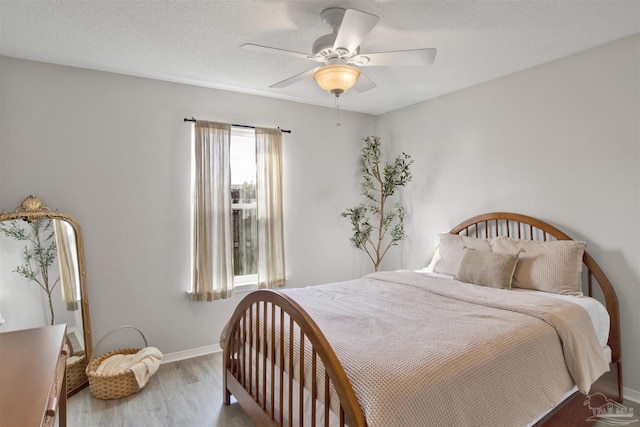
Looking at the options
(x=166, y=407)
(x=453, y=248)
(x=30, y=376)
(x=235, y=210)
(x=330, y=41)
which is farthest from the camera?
(x=235, y=210)

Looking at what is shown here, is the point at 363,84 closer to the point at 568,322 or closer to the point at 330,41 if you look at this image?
the point at 330,41

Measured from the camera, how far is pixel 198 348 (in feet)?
11.2

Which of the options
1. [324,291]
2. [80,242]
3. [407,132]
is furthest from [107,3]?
[407,132]

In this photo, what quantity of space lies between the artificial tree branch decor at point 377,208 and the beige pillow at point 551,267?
1600mm

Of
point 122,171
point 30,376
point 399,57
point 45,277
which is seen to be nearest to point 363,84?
point 399,57

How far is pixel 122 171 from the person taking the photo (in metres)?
3.12

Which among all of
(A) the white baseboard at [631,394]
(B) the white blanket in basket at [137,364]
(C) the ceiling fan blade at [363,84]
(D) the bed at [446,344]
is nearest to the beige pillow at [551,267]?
(D) the bed at [446,344]

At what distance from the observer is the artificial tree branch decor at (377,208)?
14.0 feet

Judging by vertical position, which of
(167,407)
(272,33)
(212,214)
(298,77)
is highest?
(272,33)

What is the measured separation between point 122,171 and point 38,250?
866 millimetres

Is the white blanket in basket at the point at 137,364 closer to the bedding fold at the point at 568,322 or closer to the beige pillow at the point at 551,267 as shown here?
the bedding fold at the point at 568,322

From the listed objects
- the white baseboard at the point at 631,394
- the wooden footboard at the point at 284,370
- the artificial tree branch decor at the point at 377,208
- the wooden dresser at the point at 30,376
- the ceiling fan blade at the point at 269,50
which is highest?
the ceiling fan blade at the point at 269,50

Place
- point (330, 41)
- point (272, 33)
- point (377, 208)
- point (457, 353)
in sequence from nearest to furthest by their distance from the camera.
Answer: point (457, 353), point (330, 41), point (272, 33), point (377, 208)

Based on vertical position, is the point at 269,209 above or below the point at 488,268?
above
